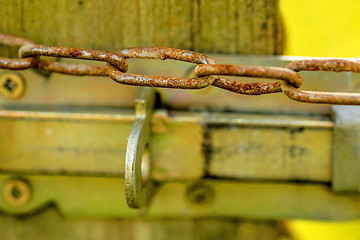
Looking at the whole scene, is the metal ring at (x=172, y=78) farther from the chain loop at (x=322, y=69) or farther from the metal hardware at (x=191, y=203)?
the metal hardware at (x=191, y=203)

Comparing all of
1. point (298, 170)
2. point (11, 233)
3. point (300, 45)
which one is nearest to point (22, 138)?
point (11, 233)

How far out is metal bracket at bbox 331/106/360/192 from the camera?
56 centimetres

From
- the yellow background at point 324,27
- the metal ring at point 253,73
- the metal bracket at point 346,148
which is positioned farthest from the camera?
the yellow background at point 324,27

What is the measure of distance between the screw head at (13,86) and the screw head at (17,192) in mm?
159

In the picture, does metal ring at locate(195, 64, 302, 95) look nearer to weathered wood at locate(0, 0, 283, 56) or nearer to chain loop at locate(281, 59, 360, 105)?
chain loop at locate(281, 59, 360, 105)

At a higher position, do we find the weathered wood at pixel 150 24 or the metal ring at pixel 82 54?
the weathered wood at pixel 150 24

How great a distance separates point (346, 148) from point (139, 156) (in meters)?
0.34

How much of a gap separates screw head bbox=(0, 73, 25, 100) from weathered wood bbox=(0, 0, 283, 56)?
5cm

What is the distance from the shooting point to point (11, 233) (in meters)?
0.68

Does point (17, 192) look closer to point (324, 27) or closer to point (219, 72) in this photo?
point (219, 72)

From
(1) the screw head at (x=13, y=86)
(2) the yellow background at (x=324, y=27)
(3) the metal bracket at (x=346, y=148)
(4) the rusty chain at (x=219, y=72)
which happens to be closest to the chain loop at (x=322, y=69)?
(4) the rusty chain at (x=219, y=72)

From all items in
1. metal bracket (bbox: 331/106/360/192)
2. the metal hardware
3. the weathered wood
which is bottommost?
the metal hardware

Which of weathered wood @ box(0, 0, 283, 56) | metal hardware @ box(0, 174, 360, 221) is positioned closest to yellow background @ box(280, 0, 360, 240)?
weathered wood @ box(0, 0, 283, 56)

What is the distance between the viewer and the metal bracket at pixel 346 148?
56 cm
